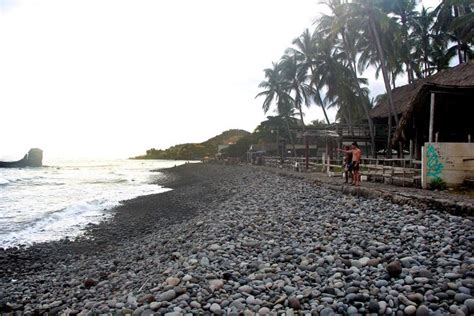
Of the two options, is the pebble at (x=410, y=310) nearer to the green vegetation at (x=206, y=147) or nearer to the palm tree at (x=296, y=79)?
the palm tree at (x=296, y=79)

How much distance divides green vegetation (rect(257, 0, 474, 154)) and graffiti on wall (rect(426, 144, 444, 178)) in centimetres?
1214

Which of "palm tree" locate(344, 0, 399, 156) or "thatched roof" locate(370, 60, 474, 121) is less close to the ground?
"palm tree" locate(344, 0, 399, 156)

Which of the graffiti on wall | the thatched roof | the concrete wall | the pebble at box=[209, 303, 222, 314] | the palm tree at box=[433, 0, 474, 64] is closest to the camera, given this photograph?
the pebble at box=[209, 303, 222, 314]

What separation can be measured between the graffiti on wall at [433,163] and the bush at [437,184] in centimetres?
13

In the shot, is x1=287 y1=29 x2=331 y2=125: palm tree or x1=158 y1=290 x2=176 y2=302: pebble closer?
x1=158 y1=290 x2=176 y2=302: pebble

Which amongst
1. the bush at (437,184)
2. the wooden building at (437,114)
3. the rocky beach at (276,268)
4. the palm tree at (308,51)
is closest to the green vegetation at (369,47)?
the palm tree at (308,51)

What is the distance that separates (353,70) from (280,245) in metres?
24.8

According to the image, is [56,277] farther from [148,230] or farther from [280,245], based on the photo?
[280,245]

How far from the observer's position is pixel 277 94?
41.5 metres

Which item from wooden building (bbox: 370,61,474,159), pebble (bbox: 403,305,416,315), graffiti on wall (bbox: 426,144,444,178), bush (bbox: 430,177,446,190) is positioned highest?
wooden building (bbox: 370,61,474,159)

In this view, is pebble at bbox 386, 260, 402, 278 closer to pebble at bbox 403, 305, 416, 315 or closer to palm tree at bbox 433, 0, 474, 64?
pebble at bbox 403, 305, 416, 315

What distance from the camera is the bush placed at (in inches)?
394

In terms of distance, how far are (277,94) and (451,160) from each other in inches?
1281

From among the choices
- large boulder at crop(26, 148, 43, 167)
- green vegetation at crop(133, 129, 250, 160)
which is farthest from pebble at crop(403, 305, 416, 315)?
green vegetation at crop(133, 129, 250, 160)
